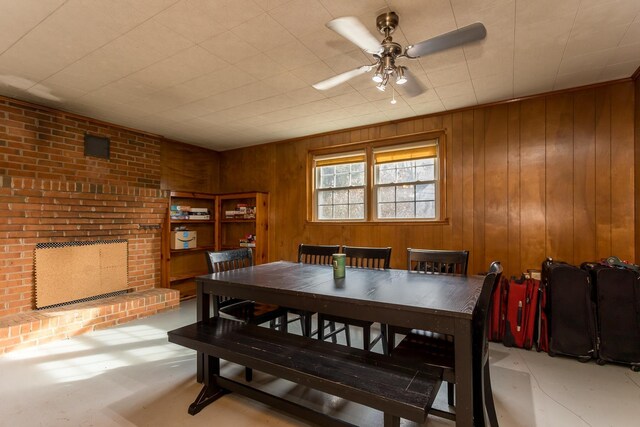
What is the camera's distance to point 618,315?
2.61 meters

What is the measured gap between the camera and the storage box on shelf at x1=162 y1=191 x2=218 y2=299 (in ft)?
15.6

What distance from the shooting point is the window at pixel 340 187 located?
4566 mm

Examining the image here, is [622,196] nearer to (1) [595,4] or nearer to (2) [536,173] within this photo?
(2) [536,173]

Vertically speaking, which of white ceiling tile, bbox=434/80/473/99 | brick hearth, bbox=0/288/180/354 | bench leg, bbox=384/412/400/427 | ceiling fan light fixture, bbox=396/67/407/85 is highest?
white ceiling tile, bbox=434/80/473/99

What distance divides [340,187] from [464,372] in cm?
346

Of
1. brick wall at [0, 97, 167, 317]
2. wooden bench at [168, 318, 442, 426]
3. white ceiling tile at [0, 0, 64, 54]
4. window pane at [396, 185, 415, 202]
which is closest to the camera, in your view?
wooden bench at [168, 318, 442, 426]

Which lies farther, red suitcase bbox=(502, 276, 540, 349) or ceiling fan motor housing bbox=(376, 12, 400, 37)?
red suitcase bbox=(502, 276, 540, 349)

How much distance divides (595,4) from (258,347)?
299 centimetres

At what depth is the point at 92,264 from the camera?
3.96 metres

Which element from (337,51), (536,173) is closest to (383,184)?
(536,173)

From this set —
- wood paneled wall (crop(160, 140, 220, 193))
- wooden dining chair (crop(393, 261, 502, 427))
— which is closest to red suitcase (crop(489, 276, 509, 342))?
wooden dining chair (crop(393, 261, 502, 427))

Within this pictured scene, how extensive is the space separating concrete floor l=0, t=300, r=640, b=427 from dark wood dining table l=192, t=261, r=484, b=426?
1.31ft

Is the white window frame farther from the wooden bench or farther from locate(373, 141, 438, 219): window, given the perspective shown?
the wooden bench

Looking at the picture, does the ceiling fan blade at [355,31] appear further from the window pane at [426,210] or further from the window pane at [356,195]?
the window pane at [356,195]
